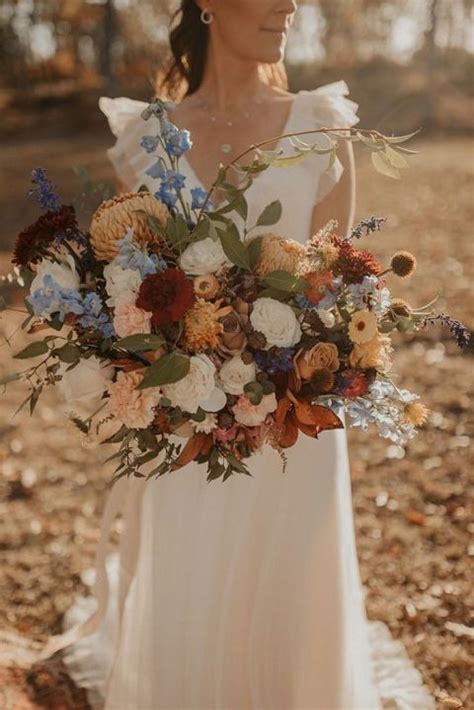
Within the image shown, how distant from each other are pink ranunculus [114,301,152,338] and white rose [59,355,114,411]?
0.15m

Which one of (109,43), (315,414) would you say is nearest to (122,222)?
(315,414)

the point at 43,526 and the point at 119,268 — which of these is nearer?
the point at 119,268

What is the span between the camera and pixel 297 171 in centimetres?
262

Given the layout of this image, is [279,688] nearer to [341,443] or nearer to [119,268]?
[341,443]

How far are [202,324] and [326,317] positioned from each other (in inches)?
11.4

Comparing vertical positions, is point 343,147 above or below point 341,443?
above

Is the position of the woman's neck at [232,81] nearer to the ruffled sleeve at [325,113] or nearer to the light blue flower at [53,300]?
the ruffled sleeve at [325,113]

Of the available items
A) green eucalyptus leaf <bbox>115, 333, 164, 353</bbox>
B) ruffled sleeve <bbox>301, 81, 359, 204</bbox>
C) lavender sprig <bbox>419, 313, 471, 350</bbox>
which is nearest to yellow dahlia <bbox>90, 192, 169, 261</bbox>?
green eucalyptus leaf <bbox>115, 333, 164, 353</bbox>

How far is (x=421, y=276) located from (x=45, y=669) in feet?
22.8

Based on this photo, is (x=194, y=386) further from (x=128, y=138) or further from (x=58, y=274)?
(x=128, y=138)

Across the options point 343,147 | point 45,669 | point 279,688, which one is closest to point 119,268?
point 343,147

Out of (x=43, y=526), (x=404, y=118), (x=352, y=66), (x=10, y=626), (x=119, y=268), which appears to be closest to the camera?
(x=119, y=268)

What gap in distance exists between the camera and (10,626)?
3607mm

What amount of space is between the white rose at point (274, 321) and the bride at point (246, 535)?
91 cm
